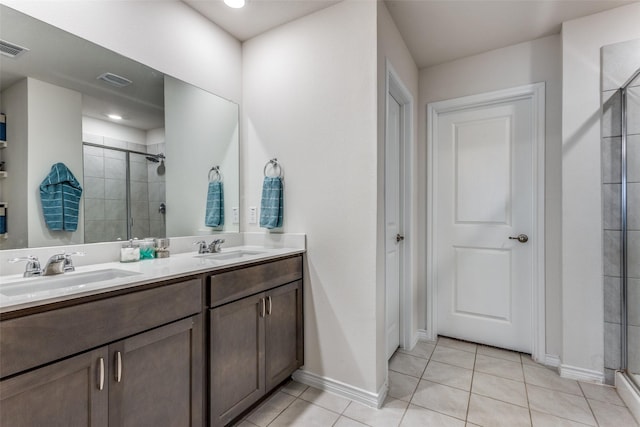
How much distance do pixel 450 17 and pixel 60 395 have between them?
2.76 metres

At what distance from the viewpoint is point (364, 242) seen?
1.77 m

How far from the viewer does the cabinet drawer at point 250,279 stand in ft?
4.57

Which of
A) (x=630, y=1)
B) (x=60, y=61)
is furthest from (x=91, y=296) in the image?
(x=630, y=1)

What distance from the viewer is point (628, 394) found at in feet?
5.63

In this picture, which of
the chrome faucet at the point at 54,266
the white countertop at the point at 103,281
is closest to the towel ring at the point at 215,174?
the white countertop at the point at 103,281

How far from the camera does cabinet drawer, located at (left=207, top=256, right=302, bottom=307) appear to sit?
139cm

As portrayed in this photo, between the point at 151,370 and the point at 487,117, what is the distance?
283cm

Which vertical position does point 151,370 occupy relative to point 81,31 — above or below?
below

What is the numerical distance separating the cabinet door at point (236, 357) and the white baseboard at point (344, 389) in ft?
1.30

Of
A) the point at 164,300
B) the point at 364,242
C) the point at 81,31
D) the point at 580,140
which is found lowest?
the point at 164,300

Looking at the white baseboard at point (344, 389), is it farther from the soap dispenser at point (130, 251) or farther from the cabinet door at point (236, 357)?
the soap dispenser at point (130, 251)

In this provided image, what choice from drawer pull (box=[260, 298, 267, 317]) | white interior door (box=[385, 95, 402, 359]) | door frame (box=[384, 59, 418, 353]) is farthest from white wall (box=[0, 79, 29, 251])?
door frame (box=[384, 59, 418, 353])

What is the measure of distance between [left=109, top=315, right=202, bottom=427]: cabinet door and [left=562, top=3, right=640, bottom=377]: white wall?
2374 mm

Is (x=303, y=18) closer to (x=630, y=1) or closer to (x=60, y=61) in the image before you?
(x=60, y=61)
